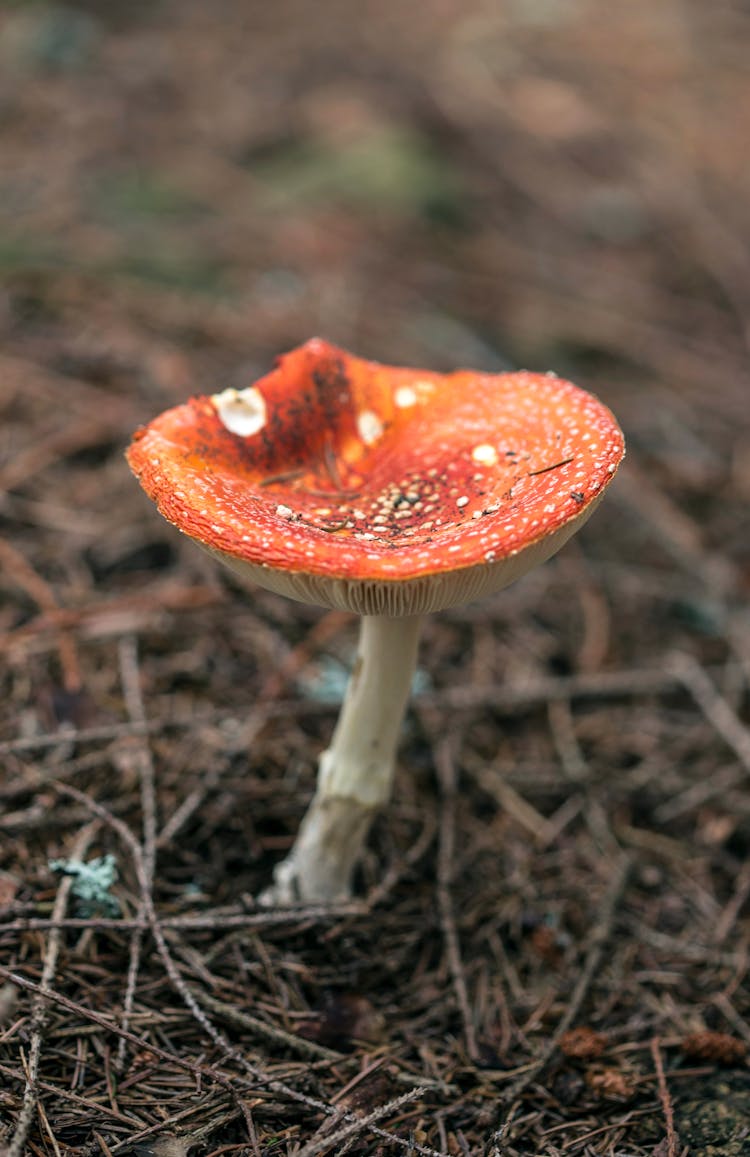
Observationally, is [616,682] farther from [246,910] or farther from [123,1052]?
[123,1052]

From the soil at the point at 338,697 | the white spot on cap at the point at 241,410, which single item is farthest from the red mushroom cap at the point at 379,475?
the soil at the point at 338,697

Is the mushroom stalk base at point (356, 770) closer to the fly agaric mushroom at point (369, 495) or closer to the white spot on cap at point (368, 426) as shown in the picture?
the fly agaric mushroom at point (369, 495)

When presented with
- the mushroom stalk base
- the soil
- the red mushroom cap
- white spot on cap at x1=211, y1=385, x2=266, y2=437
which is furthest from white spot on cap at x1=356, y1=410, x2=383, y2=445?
the soil

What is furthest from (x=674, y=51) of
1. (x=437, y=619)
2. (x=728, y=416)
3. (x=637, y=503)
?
(x=437, y=619)

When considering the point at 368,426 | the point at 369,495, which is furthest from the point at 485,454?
the point at 368,426

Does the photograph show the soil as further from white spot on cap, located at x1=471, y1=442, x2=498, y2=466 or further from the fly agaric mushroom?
white spot on cap, located at x1=471, y1=442, x2=498, y2=466

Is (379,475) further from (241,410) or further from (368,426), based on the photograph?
(241,410)

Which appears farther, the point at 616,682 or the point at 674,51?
the point at 674,51
